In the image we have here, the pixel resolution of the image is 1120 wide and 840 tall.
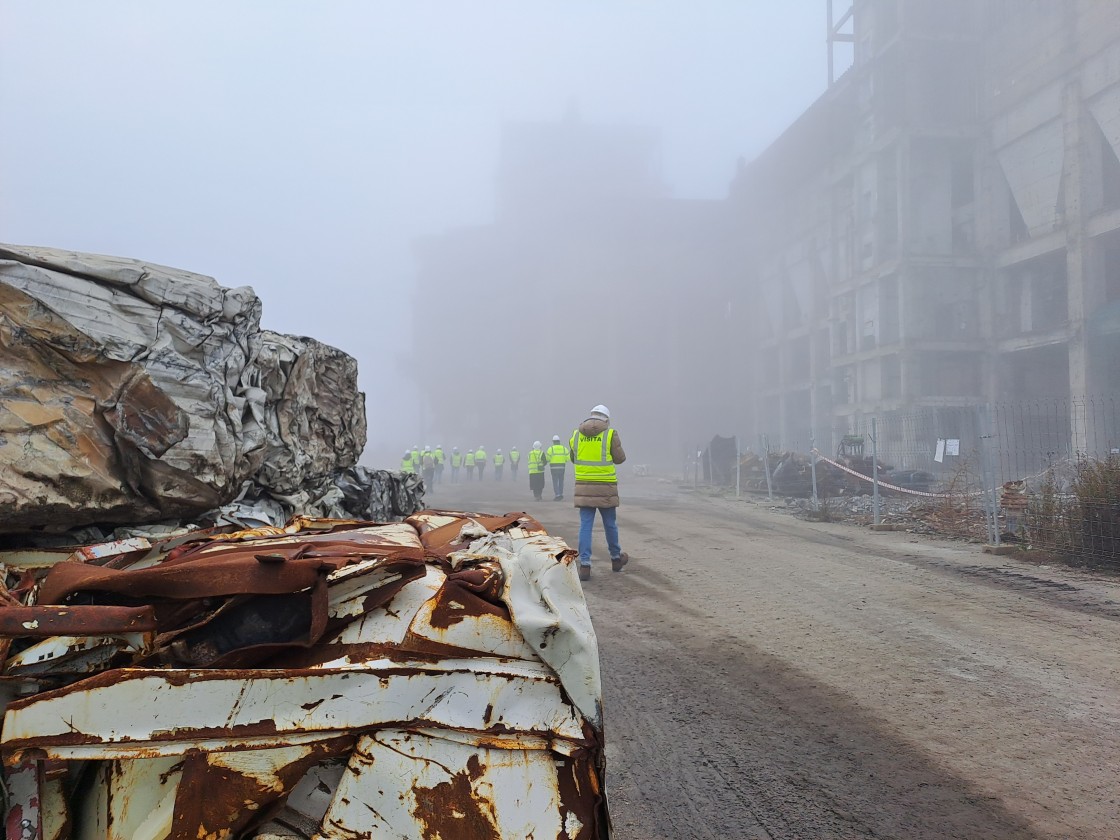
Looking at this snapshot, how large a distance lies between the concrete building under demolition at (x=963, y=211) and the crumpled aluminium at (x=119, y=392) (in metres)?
19.0

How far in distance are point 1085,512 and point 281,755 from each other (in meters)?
8.09

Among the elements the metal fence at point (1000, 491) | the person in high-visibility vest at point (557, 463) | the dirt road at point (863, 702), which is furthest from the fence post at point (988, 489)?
the person in high-visibility vest at point (557, 463)

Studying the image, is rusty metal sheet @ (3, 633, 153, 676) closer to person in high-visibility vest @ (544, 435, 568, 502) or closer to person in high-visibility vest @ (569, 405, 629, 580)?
person in high-visibility vest @ (569, 405, 629, 580)

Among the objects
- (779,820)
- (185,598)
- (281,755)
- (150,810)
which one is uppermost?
(185,598)

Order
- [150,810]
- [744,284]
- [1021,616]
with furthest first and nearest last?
[744,284] < [1021,616] < [150,810]

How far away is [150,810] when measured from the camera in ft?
4.77

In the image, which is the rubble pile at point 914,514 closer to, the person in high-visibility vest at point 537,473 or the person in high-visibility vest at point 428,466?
the person in high-visibility vest at point 537,473

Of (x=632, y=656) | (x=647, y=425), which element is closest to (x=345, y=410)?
(x=632, y=656)

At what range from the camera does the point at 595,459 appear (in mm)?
7066

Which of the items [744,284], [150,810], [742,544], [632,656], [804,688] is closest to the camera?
[150,810]

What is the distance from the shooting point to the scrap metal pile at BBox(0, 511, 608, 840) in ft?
4.68

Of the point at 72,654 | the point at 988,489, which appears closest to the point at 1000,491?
the point at 988,489

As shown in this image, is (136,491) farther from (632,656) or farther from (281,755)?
(632,656)

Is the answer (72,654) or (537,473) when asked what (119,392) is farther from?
(537,473)
